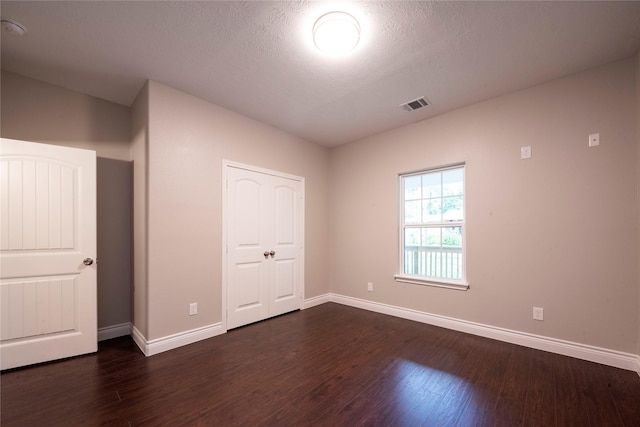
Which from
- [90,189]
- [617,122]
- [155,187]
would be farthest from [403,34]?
[90,189]

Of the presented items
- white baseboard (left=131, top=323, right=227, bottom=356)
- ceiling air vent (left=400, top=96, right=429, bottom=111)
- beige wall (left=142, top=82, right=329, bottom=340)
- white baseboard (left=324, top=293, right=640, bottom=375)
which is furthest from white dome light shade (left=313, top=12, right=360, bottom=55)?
white baseboard (left=324, top=293, right=640, bottom=375)

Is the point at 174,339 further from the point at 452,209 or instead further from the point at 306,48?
the point at 452,209

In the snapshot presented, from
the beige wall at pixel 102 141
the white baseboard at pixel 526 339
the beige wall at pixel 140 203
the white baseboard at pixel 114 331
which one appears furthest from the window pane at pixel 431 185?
the white baseboard at pixel 114 331

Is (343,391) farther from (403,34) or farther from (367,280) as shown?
(403,34)

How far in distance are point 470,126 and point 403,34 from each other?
1685 millimetres

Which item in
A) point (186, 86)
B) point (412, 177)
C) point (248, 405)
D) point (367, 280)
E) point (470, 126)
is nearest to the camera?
point (248, 405)

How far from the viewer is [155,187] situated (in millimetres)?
2693

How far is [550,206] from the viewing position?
107 inches

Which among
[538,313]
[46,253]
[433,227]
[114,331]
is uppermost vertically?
[433,227]

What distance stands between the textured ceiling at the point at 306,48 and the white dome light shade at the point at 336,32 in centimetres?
5

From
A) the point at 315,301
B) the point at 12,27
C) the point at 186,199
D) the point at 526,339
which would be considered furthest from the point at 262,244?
the point at 526,339

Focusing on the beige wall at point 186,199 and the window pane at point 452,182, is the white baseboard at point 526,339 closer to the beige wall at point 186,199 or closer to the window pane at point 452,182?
the window pane at point 452,182

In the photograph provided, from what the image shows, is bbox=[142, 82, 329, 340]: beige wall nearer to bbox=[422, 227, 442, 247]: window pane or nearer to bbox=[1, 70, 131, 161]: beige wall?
bbox=[1, 70, 131, 161]: beige wall

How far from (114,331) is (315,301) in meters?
2.64
